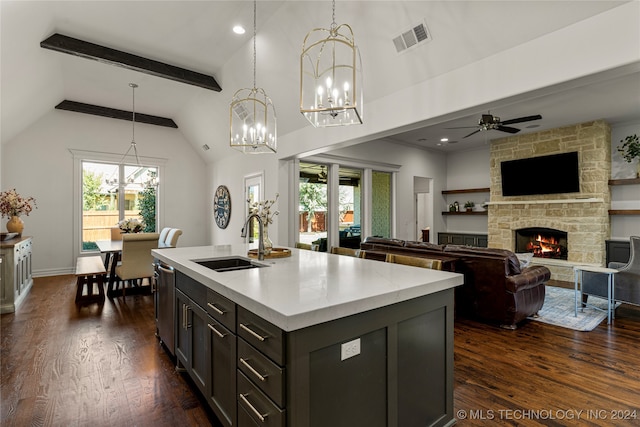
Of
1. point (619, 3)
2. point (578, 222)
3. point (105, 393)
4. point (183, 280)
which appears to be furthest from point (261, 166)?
point (578, 222)

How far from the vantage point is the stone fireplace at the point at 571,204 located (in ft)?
19.0

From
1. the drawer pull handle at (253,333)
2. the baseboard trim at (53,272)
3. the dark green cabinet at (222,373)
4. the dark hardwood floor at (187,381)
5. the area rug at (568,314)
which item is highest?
the drawer pull handle at (253,333)

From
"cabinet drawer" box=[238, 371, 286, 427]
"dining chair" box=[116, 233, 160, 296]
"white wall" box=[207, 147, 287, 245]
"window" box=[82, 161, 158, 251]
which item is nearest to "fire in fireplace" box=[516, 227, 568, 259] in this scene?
"white wall" box=[207, 147, 287, 245]

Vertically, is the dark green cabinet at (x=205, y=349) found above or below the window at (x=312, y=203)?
below

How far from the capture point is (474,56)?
2.88 meters

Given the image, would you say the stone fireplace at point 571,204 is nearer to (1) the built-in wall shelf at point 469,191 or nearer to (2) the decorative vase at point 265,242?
(1) the built-in wall shelf at point 469,191

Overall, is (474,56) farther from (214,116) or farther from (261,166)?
(214,116)

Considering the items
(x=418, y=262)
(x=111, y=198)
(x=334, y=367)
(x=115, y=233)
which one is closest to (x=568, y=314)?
(x=418, y=262)

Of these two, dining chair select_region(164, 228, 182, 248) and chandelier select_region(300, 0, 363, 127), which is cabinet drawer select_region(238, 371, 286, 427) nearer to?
chandelier select_region(300, 0, 363, 127)

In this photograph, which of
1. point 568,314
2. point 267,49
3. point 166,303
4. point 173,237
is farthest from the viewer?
point 173,237

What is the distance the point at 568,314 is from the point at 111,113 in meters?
8.82

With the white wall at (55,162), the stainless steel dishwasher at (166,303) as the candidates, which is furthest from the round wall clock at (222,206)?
the stainless steel dishwasher at (166,303)

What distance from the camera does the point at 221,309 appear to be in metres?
1.76

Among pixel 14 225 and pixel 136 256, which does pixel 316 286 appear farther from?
pixel 14 225
